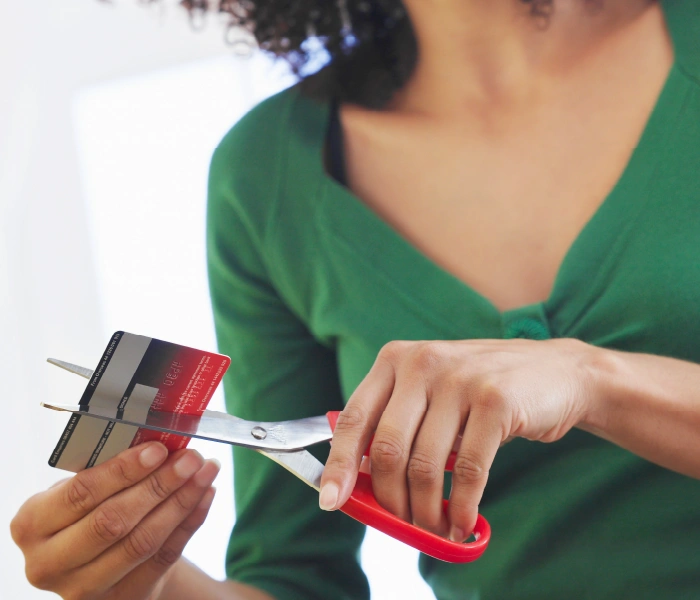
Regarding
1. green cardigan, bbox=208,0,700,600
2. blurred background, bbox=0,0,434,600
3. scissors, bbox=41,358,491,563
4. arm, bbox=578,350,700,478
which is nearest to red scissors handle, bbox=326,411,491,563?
scissors, bbox=41,358,491,563

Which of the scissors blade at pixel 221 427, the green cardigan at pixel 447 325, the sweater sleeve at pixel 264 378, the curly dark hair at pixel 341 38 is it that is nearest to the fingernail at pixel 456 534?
the scissors blade at pixel 221 427

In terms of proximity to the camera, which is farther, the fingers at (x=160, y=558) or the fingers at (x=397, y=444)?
the fingers at (x=160, y=558)

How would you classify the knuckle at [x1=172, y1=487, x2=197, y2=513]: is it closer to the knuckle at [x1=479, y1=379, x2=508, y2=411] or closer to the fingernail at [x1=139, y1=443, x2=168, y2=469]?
the fingernail at [x1=139, y1=443, x2=168, y2=469]

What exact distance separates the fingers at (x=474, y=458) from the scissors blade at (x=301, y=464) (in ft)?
0.31

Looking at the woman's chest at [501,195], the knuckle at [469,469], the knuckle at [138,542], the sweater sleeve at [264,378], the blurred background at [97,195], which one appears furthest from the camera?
the blurred background at [97,195]

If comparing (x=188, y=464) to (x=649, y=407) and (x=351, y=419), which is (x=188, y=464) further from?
(x=649, y=407)

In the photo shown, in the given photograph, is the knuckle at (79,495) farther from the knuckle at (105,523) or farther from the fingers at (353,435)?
the fingers at (353,435)

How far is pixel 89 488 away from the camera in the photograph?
473 millimetres

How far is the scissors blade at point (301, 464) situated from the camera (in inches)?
17.6

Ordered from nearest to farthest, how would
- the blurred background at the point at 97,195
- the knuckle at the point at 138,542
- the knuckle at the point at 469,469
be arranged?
1. the knuckle at the point at 469,469
2. the knuckle at the point at 138,542
3. the blurred background at the point at 97,195

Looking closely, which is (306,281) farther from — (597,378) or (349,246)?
(597,378)

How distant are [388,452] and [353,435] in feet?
0.09

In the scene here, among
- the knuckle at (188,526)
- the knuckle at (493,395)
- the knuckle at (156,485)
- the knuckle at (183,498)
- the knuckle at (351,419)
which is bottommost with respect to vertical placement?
the knuckle at (188,526)

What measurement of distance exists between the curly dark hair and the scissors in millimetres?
430
